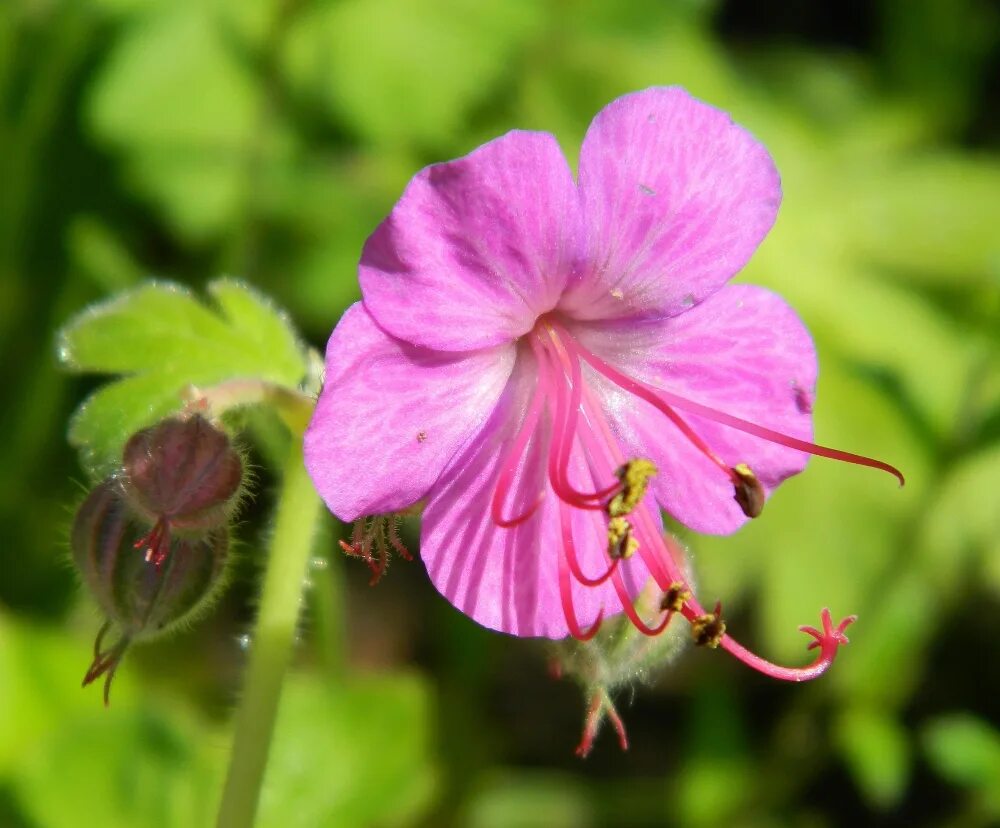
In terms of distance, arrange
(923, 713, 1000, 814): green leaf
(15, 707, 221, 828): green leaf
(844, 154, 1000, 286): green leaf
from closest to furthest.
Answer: (923, 713, 1000, 814): green leaf < (15, 707, 221, 828): green leaf < (844, 154, 1000, 286): green leaf

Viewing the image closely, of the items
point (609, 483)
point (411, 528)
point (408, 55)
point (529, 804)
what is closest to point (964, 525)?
point (529, 804)

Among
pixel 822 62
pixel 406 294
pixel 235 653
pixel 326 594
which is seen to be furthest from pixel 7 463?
pixel 822 62

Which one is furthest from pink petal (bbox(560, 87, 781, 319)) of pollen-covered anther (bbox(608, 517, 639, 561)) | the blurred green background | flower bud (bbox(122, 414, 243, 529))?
the blurred green background

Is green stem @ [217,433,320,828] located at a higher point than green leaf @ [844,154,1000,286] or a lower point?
higher

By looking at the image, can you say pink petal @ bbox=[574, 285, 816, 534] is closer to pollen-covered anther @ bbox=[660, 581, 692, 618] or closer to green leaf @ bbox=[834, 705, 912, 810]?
pollen-covered anther @ bbox=[660, 581, 692, 618]

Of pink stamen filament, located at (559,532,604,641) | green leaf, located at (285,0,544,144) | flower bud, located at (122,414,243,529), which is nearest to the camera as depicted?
pink stamen filament, located at (559,532,604,641)

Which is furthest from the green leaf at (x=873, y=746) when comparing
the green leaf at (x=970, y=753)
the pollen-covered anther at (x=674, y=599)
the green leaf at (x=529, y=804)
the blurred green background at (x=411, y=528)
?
the pollen-covered anther at (x=674, y=599)

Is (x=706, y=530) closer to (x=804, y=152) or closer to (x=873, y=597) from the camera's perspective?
(x=873, y=597)

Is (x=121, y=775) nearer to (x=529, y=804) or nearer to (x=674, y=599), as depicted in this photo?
(x=529, y=804)
